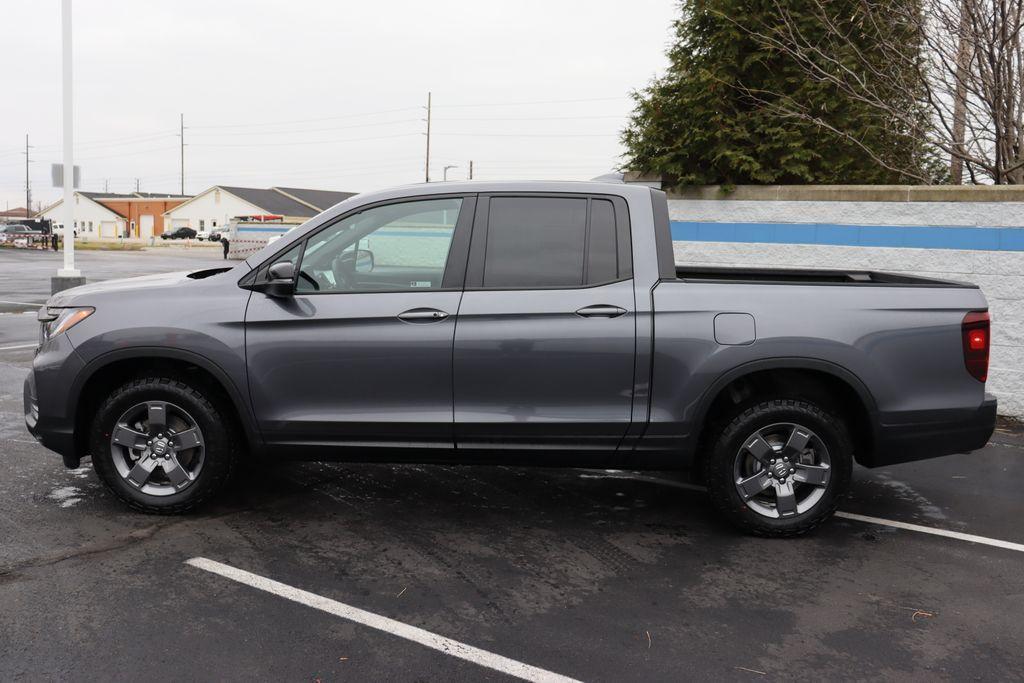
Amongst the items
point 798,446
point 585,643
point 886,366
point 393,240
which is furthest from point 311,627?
point 886,366

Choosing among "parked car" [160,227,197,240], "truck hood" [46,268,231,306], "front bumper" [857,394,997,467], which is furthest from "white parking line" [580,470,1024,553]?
"parked car" [160,227,197,240]

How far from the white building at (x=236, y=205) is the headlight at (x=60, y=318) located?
8220 centimetres

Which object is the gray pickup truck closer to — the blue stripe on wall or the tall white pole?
the blue stripe on wall

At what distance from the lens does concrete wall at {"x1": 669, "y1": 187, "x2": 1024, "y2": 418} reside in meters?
8.10

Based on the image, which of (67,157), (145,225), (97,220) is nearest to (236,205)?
(145,225)

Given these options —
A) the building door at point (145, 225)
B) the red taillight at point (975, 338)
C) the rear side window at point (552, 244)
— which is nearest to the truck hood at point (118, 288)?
the rear side window at point (552, 244)

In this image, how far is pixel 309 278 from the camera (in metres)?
4.89

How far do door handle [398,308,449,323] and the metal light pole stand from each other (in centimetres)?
1306

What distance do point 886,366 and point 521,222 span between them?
2051mm

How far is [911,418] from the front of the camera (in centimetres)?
479

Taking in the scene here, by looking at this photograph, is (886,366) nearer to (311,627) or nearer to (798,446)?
(798,446)

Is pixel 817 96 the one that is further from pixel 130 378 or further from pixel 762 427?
pixel 130 378

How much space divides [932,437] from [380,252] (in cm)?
310

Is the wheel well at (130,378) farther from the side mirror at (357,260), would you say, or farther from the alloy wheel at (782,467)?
the alloy wheel at (782,467)
